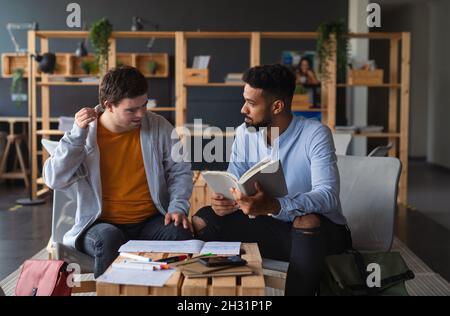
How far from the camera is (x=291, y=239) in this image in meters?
2.77

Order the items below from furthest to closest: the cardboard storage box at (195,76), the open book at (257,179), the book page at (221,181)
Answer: the cardboard storage box at (195,76) → the book page at (221,181) → the open book at (257,179)

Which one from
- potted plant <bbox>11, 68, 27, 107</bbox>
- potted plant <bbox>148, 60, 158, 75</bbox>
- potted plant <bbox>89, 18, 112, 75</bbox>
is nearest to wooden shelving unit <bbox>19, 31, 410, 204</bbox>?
potted plant <bbox>89, 18, 112, 75</bbox>

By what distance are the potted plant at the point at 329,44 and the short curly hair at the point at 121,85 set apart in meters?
4.23

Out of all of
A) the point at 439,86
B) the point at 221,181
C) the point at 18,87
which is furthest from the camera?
the point at 439,86

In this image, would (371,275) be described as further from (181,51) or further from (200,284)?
(181,51)

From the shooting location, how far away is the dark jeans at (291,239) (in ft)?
8.32

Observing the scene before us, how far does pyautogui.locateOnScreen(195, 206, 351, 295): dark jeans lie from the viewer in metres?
2.54

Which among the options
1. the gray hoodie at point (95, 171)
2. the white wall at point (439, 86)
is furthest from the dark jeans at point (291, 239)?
the white wall at point (439, 86)

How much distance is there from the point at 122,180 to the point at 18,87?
21.6ft

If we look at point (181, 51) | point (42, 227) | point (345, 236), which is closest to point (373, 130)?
Answer: point (181, 51)

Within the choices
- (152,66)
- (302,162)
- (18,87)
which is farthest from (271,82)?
(18,87)

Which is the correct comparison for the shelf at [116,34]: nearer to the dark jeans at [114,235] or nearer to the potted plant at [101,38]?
the potted plant at [101,38]

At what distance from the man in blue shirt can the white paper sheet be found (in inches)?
21.8

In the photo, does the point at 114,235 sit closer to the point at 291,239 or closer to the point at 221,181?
the point at 221,181
